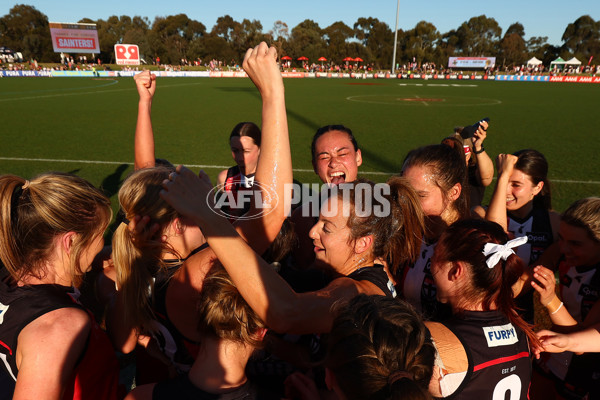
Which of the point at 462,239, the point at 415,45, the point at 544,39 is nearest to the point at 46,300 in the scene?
the point at 462,239

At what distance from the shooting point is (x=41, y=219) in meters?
1.62

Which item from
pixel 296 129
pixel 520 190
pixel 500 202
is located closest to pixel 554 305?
pixel 500 202

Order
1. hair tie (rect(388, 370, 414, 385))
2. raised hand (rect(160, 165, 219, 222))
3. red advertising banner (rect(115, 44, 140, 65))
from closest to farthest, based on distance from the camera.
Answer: hair tie (rect(388, 370, 414, 385)) → raised hand (rect(160, 165, 219, 222)) → red advertising banner (rect(115, 44, 140, 65))

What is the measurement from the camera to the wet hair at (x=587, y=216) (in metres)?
2.37

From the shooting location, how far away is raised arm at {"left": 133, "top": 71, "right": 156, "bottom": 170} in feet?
9.09

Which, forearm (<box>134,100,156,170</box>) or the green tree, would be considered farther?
the green tree

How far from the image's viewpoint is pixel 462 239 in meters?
1.82

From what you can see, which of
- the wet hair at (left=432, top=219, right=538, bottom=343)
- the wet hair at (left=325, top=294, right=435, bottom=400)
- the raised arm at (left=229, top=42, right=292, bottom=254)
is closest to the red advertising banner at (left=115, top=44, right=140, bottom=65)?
the raised arm at (left=229, top=42, right=292, bottom=254)

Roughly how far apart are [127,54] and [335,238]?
2347 inches

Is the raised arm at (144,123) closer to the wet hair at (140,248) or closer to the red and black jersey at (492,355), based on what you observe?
the wet hair at (140,248)

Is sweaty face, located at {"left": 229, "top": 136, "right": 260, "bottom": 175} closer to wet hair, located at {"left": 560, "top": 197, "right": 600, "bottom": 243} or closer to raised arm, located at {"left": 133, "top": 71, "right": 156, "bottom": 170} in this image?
raised arm, located at {"left": 133, "top": 71, "right": 156, "bottom": 170}

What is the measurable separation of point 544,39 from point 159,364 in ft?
362

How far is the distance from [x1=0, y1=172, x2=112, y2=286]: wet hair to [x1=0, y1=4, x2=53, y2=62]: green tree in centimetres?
7813

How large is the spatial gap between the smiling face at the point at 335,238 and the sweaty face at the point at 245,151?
2.54 metres
